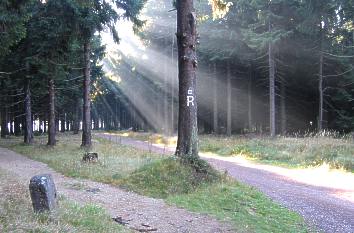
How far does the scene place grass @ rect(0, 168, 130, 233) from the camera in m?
6.10

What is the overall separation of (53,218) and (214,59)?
3122cm

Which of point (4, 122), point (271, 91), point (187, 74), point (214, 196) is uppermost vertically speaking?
point (271, 91)

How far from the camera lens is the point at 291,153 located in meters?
19.7

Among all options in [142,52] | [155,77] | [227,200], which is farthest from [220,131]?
[227,200]

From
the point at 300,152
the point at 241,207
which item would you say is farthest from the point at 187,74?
the point at 300,152

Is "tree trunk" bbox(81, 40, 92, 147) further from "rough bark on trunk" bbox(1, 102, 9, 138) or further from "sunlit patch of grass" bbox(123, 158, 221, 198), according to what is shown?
"rough bark on trunk" bbox(1, 102, 9, 138)

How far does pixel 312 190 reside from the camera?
12.0m

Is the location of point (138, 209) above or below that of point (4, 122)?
below

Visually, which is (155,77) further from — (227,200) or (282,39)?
(227,200)

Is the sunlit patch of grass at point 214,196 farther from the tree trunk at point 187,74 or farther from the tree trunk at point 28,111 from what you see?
the tree trunk at point 28,111

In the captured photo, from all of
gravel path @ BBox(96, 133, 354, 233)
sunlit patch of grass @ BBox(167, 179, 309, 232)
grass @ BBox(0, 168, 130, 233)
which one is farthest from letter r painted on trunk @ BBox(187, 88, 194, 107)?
grass @ BBox(0, 168, 130, 233)

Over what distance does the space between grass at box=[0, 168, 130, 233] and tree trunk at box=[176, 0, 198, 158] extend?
4441 millimetres

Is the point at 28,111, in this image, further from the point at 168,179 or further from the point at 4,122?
the point at 168,179

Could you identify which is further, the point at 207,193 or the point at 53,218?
the point at 207,193
